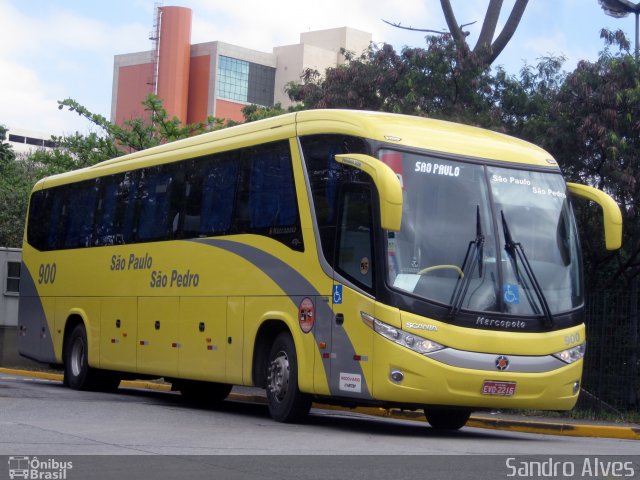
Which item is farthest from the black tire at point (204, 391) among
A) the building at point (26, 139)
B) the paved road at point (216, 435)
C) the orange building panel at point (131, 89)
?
the building at point (26, 139)

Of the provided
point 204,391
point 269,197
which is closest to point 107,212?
point 204,391

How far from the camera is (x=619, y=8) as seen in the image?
2403cm

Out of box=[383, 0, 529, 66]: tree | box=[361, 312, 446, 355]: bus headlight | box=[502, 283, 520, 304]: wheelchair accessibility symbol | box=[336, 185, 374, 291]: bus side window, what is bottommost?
box=[361, 312, 446, 355]: bus headlight

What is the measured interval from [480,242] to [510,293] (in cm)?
65

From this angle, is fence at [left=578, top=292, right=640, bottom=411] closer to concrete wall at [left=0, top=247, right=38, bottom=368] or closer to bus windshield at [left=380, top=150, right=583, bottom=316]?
bus windshield at [left=380, top=150, right=583, bottom=316]

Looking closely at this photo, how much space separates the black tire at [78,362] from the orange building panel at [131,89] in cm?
6469

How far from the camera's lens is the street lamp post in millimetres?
23766

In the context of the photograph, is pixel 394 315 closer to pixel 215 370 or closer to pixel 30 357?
pixel 215 370

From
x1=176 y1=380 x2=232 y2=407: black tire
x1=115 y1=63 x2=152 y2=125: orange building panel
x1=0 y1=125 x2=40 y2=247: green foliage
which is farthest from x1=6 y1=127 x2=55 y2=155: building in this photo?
x1=176 y1=380 x2=232 y2=407: black tire

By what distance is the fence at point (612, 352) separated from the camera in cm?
A: 1750

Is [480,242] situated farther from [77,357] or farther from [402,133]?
[77,357]

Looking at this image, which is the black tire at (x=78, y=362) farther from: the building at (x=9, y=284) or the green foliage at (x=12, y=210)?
the green foliage at (x=12, y=210)

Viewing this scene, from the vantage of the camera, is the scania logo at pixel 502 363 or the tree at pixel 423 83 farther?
the tree at pixel 423 83

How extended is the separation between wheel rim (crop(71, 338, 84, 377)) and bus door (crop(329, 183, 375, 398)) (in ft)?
26.3
